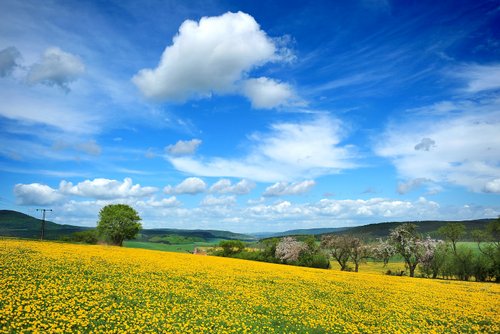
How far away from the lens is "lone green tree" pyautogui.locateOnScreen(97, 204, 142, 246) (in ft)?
304

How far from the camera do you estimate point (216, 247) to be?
111625mm

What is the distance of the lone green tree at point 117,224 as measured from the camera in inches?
3649

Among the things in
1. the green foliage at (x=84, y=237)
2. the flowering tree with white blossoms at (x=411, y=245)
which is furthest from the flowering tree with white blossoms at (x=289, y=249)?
the green foliage at (x=84, y=237)

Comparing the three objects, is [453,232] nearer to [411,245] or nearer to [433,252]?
[433,252]

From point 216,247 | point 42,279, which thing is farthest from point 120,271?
point 216,247

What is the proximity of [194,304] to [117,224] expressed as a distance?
78.8m

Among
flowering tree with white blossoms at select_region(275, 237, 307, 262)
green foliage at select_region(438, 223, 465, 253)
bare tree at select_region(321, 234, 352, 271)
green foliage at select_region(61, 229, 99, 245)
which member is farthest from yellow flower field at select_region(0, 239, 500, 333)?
green foliage at select_region(61, 229, 99, 245)

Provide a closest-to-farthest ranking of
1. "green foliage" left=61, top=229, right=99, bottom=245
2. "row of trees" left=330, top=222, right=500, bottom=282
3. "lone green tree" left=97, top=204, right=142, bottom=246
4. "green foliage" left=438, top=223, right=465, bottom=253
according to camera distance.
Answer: "row of trees" left=330, top=222, right=500, bottom=282 → "green foliage" left=438, top=223, right=465, bottom=253 → "lone green tree" left=97, top=204, right=142, bottom=246 → "green foliage" left=61, top=229, right=99, bottom=245

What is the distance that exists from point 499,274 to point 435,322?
61.0m

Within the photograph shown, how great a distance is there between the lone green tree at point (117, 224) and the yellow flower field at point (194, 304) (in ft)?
196

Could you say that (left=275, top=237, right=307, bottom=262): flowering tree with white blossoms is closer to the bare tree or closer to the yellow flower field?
the bare tree

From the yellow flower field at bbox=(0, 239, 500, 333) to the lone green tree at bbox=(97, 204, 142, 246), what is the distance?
196 ft

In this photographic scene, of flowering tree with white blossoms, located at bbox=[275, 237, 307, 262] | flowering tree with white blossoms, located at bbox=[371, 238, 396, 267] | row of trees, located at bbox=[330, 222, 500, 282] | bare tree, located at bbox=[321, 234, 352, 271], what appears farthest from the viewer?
flowering tree with white blossoms, located at bbox=[275, 237, 307, 262]

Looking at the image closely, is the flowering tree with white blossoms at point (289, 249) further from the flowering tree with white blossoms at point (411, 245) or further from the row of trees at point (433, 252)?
the flowering tree with white blossoms at point (411, 245)
